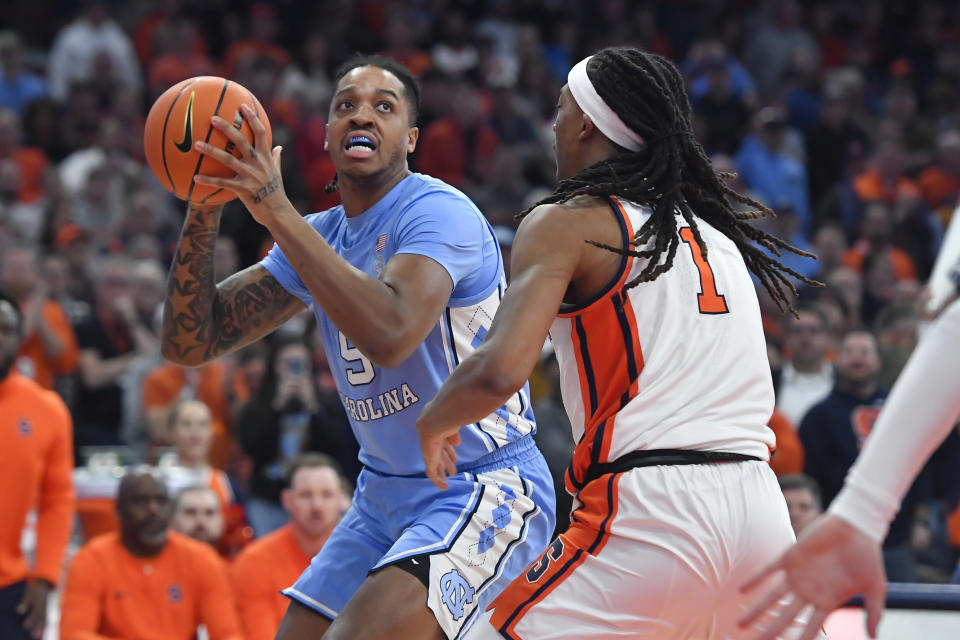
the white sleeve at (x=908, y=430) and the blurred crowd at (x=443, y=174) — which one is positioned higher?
the blurred crowd at (x=443, y=174)

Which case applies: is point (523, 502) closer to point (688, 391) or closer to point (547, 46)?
point (688, 391)

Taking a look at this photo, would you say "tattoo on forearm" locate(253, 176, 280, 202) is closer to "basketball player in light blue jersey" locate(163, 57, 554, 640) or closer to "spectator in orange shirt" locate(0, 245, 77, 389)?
"basketball player in light blue jersey" locate(163, 57, 554, 640)

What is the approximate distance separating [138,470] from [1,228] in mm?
3658

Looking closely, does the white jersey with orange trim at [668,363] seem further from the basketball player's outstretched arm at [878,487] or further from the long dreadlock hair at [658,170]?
the basketball player's outstretched arm at [878,487]

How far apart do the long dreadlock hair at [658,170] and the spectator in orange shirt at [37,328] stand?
622 centimetres

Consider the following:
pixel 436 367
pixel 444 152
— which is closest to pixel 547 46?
pixel 444 152

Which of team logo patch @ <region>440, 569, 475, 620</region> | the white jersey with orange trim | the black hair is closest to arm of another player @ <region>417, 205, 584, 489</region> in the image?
the white jersey with orange trim

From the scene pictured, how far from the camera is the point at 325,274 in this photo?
11.4ft

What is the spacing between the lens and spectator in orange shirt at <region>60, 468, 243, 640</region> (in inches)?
250

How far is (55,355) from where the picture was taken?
346 inches

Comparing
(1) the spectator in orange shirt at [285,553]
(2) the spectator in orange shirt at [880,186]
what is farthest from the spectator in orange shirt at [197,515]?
(2) the spectator in orange shirt at [880,186]

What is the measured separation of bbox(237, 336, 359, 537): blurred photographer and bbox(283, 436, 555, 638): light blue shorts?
142 inches

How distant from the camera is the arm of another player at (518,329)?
9.70 ft

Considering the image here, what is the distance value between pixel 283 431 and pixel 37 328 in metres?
2.11
